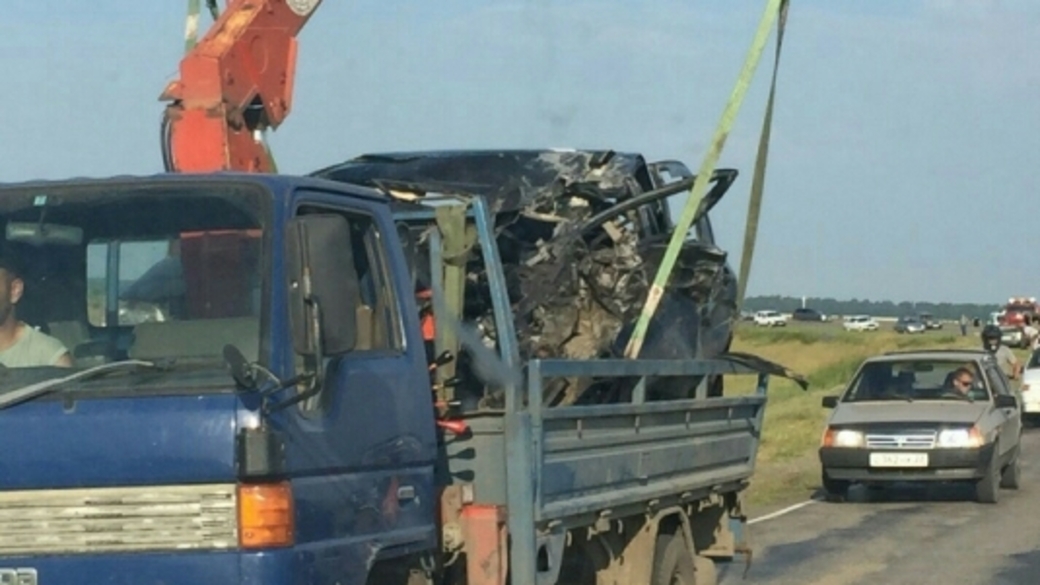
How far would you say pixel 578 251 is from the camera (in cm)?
821

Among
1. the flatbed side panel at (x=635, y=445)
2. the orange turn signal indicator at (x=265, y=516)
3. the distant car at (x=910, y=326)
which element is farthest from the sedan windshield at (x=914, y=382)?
the distant car at (x=910, y=326)

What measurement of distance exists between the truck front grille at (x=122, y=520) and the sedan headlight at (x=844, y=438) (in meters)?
14.7

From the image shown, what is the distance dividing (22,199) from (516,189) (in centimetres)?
292

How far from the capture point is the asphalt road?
1327cm

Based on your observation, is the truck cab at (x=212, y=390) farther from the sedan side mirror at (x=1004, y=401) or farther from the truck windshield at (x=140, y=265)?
the sedan side mirror at (x=1004, y=401)

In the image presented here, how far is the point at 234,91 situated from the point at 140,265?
A: 298cm

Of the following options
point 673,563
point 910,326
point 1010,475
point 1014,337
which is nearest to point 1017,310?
point 1014,337

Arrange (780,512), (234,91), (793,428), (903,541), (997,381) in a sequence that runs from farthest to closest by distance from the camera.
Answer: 1. (793,428)
2. (997,381)
3. (780,512)
4. (903,541)
5. (234,91)

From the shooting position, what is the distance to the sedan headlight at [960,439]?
19.0m

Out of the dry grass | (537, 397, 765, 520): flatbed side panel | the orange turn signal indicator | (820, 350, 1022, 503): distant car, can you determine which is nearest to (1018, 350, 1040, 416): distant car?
the dry grass

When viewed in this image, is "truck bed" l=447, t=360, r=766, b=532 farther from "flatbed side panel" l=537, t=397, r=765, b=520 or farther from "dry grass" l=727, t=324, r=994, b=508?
Answer: "dry grass" l=727, t=324, r=994, b=508

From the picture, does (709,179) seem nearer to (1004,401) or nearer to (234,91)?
(234,91)

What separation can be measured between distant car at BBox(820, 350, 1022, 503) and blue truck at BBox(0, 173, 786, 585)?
12.1 metres

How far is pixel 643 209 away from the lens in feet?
30.0
